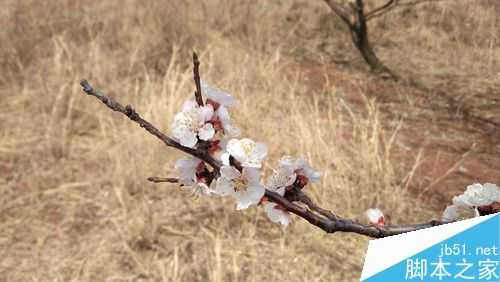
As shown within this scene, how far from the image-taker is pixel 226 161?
646 mm

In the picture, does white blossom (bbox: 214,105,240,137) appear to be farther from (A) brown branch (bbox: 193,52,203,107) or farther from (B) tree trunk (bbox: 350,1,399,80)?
(B) tree trunk (bbox: 350,1,399,80)

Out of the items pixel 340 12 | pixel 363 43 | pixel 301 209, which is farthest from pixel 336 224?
pixel 340 12

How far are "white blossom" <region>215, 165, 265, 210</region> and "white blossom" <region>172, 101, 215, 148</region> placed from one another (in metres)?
0.05

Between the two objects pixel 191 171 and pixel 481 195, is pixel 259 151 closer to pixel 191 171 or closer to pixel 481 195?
pixel 191 171

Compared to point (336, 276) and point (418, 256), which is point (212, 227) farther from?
point (418, 256)

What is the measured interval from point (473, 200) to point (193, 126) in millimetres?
336

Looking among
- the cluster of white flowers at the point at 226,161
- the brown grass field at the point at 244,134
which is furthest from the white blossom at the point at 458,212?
the brown grass field at the point at 244,134

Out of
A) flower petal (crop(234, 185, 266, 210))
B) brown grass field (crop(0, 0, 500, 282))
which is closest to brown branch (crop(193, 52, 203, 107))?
flower petal (crop(234, 185, 266, 210))

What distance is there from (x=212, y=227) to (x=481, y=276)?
68.1 inches

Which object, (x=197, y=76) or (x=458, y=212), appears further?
(x=458, y=212)

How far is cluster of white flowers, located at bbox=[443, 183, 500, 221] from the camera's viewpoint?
655mm

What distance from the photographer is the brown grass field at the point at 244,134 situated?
6.81 ft

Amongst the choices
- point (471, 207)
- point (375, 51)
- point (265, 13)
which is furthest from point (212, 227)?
point (265, 13)

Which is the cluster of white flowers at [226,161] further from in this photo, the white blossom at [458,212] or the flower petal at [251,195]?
the white blossom at [458,212]
